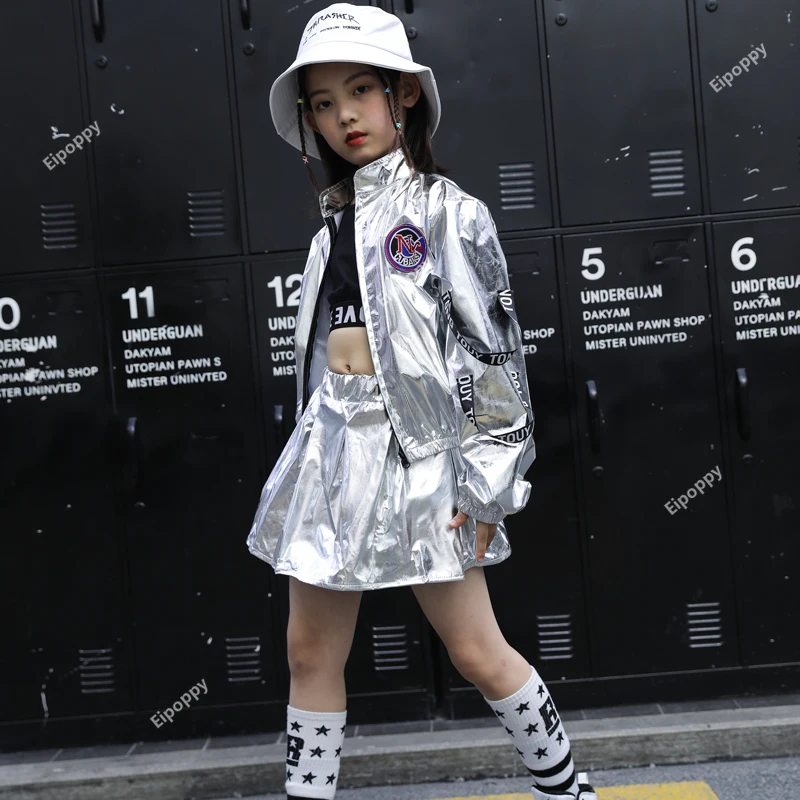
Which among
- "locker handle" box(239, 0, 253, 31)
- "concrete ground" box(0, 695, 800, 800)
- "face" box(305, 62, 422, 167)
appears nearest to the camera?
"face" box(305, 62, 422, 167)

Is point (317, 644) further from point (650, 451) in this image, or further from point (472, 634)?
point (650, 451)

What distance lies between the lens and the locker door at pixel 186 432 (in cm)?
368

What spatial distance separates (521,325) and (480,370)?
1479 millimetres

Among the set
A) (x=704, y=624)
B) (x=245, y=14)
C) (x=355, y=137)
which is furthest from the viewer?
(x=704, y=624)

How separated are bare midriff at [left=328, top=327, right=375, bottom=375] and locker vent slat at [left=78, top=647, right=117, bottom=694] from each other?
2.04m

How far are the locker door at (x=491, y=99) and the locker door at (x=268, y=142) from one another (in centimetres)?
34

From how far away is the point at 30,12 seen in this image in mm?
3639

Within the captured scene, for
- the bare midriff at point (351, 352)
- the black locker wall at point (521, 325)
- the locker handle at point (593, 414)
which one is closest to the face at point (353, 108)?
the bare midriff at point (351, 352)

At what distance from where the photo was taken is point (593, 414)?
3623 mm

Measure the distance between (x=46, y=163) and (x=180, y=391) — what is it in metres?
1.02

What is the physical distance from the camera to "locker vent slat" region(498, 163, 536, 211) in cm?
364
